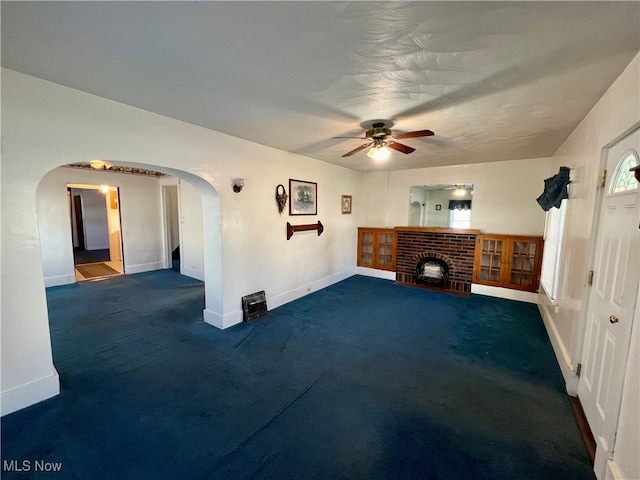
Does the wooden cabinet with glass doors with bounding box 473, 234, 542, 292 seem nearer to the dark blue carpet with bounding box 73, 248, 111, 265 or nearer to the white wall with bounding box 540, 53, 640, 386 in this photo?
the white wall with bounding box 540, 53, 640, 386

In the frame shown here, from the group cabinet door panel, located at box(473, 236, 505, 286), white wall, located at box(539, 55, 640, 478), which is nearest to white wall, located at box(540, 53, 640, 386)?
white wall, located at box(539, 55, 640, 478)

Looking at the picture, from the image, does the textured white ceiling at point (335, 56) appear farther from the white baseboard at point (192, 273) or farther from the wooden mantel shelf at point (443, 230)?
the white baseboard at point (192, 273)

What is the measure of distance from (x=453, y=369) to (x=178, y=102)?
3579 mm

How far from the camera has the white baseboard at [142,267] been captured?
6.06 metres

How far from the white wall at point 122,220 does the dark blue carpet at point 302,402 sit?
215 centimetres

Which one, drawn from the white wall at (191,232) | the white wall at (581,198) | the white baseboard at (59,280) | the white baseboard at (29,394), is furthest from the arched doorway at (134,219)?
the white wall at (581,198)

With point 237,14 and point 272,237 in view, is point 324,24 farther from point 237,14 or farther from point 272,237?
point 272,237

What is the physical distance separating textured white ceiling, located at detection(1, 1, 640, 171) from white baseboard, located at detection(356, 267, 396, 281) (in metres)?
3.82

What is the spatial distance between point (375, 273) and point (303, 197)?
106 inches

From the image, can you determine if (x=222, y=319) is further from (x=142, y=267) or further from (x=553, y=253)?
(x=553, y=253)

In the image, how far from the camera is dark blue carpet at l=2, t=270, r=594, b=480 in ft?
5.33

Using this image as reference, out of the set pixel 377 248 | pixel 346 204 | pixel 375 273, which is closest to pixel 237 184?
pixel 346 204

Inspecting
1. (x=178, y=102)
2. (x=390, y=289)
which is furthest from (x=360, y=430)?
(x=390, y=289)

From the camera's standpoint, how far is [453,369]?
2.59m
